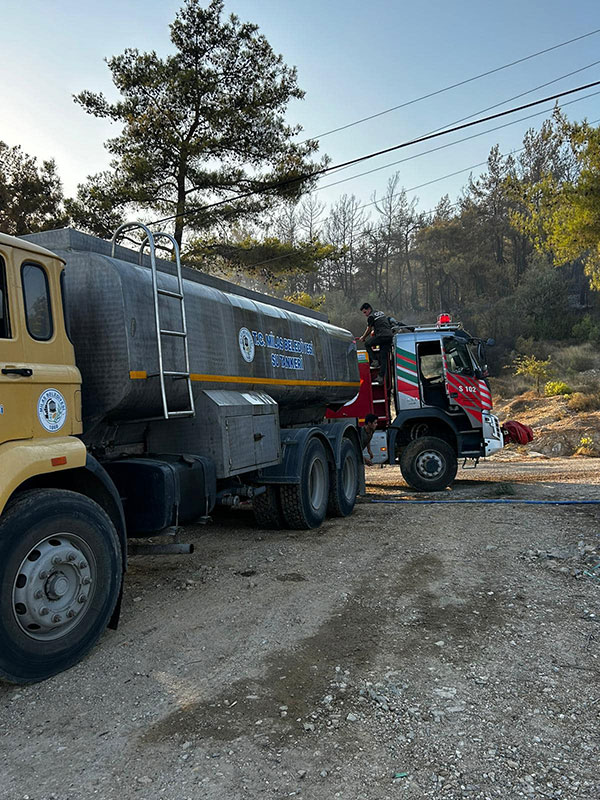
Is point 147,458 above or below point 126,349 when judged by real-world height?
below

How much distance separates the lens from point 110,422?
4992 millimetres

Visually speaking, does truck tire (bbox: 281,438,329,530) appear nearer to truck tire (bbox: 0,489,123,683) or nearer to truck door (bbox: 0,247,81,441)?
truck tire (bbox: 0,489,123,683)

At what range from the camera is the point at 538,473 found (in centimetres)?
1324

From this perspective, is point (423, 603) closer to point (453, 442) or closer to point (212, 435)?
point (212, 435)

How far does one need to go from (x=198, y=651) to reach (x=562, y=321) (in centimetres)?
3900

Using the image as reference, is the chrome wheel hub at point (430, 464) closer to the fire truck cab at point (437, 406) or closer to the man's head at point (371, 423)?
the fire truck cab at point (437, 406)

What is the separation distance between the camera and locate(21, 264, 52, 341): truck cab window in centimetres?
394

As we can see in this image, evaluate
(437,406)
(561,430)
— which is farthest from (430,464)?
(561,430)

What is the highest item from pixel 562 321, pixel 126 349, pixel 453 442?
pixel 562 321

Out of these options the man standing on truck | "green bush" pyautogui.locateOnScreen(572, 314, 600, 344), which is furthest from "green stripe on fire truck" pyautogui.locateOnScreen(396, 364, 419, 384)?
"green bush" pyautogui.locateOnScreen(572, 314, 600, 344)

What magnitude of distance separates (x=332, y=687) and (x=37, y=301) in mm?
3118

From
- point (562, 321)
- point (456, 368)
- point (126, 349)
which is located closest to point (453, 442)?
point (456, 368)

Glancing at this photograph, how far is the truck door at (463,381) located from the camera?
11.0 metres

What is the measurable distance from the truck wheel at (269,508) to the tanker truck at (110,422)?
0.7 inches
